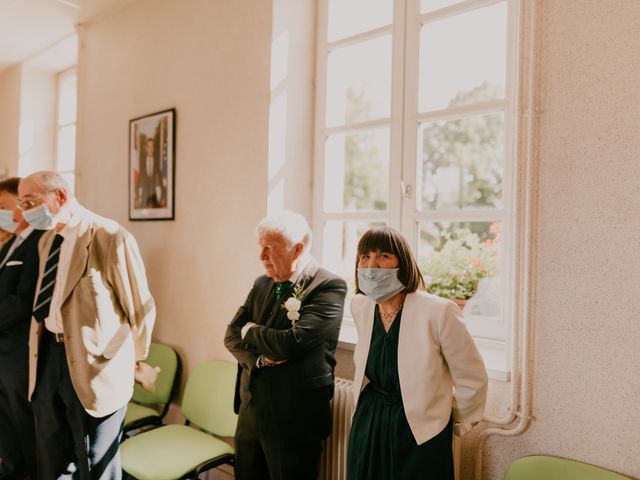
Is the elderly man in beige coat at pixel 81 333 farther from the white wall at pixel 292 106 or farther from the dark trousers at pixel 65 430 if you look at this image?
the white wall at pixel 292 106

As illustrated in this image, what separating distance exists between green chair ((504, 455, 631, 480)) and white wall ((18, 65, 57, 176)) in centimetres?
504

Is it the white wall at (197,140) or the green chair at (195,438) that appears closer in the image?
the green chair at (195,438)

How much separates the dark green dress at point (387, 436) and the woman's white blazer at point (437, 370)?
43mm

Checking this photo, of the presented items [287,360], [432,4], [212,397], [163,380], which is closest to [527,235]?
[287,360]

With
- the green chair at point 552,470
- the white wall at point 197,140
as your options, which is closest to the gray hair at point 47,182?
the white wall at point 197,140

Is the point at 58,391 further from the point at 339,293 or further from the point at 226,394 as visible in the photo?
the point at 339,293

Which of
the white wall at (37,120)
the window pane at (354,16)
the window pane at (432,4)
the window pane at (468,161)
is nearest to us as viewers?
the window pane at (432,4)

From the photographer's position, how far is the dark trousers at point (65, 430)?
7.23ft

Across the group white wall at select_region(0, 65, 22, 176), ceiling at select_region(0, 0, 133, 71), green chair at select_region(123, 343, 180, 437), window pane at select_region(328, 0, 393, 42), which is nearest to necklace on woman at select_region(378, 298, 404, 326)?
window pane at select_region(328, 0, 393, 42)

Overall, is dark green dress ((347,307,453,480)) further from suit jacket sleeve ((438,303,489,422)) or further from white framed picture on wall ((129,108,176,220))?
white framed picture on wall ((129,108,176,220))

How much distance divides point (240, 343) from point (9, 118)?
4.49 metres

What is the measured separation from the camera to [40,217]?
7.20 feet

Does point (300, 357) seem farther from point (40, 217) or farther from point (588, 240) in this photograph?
point (40, 217)

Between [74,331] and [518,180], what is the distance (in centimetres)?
199
